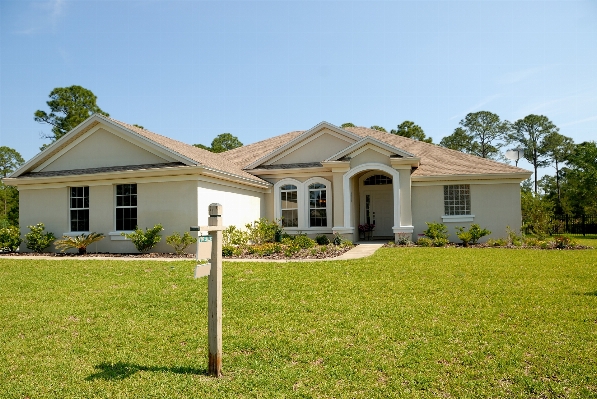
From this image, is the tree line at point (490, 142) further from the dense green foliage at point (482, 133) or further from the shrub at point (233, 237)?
the shrub at point (233, 237)

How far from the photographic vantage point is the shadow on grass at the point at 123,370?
15.1 feet

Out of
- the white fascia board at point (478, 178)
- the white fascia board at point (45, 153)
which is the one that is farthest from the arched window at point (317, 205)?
the white fascia board at point (45, 153)

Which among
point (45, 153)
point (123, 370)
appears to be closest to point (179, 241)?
point (45, 153)

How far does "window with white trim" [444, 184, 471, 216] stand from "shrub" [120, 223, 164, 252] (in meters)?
12.7

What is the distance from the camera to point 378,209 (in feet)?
71.0

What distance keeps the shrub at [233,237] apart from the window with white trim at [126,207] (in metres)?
3.57

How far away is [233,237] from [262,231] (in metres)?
2.16

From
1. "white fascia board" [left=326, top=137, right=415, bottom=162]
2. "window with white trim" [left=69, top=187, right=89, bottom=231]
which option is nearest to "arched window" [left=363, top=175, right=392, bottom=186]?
"white fascia board" [left=326, top=137, right=415, bottom=162]

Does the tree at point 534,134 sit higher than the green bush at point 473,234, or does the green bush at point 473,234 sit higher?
the tree at point 534,134

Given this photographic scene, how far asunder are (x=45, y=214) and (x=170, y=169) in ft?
21.3

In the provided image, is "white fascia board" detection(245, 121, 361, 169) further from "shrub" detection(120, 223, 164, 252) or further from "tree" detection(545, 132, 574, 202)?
"tree" detection(545, 132, 574, 202)

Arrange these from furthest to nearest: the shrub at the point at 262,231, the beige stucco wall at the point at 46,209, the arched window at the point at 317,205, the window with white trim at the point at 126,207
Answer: the arched window at the point at 317,205 → the shrub at the point at 262,231 → the beige stucco wall at the point at 46,209 → the window with white trim at the point at 126,207

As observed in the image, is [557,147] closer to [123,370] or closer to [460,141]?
[460,141]

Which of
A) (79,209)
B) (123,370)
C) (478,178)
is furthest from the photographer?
(478,178)
